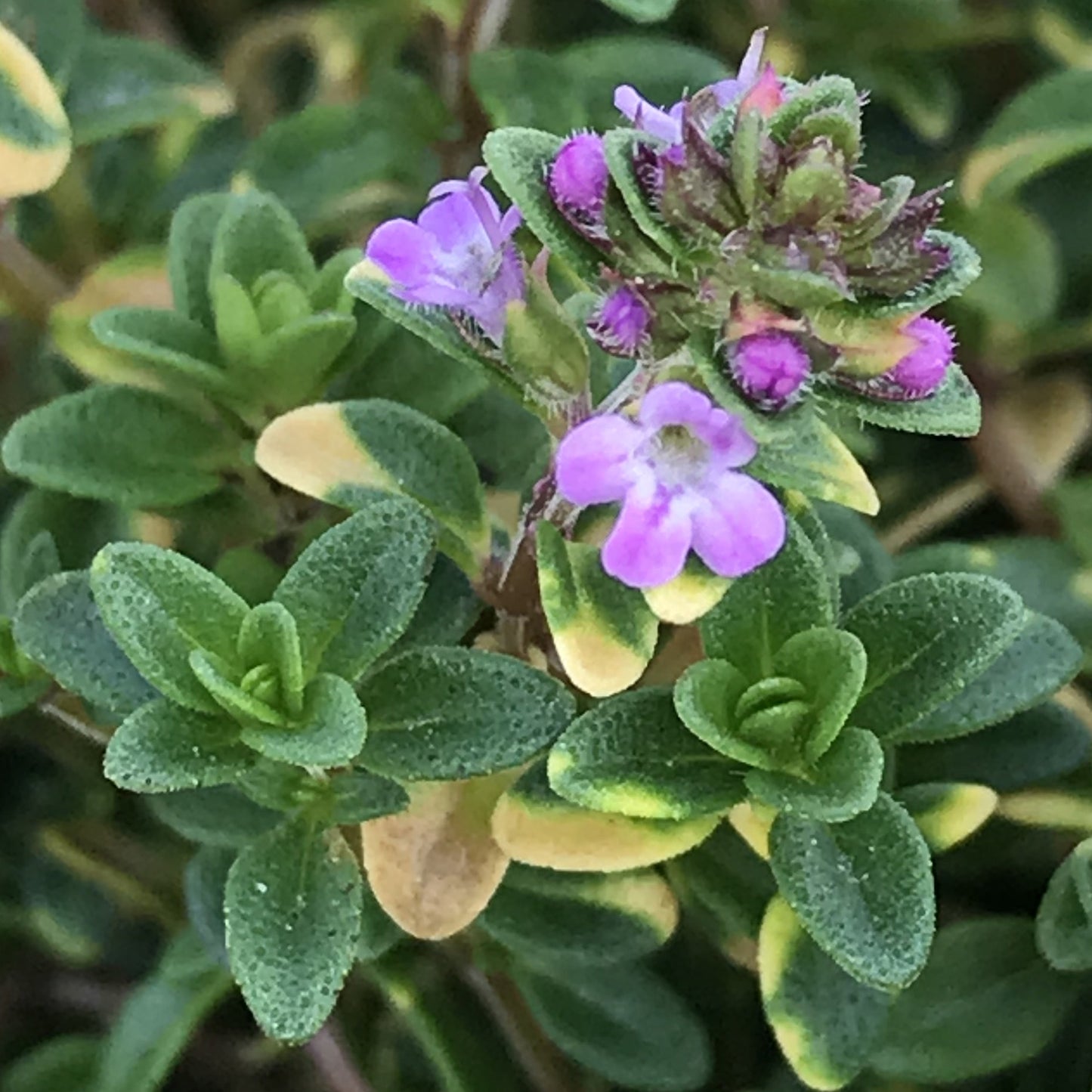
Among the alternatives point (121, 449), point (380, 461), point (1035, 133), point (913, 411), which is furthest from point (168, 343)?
point (1035, 133)

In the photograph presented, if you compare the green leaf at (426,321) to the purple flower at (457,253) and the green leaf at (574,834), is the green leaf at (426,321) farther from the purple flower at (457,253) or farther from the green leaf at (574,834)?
the green leaf at (574,834)

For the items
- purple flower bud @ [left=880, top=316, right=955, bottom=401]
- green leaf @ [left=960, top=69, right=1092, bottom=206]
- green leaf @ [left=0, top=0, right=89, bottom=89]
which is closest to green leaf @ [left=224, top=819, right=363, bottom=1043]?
purple flower bud @ [left=880, top=316, right=955, bottom=401]

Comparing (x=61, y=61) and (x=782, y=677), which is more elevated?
(x=61, y=61)

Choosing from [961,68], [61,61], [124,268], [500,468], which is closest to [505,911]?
[500,468]

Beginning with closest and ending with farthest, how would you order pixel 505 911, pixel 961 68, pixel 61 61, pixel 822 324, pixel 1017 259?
pixel 822 324 → pixel 505 911 → pixel 61 61 → pixel 1017 259 → pixel 961 68

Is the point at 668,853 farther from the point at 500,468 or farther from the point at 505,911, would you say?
the point at 500,468

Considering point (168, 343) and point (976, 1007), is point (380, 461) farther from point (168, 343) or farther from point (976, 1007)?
point (976, 1007)
